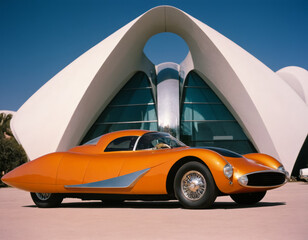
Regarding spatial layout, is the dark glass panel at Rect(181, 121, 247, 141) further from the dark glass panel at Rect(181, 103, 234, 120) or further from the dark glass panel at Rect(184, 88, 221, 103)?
the dark glass panel at Rect(184, 88, 221, 103)

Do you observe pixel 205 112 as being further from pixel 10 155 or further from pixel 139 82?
pixel 10 155

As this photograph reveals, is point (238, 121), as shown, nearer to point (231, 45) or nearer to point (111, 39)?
point (231, 45)

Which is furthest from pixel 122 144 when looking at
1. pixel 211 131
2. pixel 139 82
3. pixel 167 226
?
pixel 139 82

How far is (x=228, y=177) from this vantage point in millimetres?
5828

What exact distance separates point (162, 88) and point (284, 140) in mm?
8983

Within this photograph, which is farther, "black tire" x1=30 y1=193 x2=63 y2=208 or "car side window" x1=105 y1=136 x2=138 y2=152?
"black tire" x1=30 y1=193 x2=63 y2=208

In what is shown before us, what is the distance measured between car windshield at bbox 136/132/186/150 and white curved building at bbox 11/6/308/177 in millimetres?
16768

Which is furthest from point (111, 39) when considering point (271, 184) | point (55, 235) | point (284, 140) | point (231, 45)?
point (55, 235)

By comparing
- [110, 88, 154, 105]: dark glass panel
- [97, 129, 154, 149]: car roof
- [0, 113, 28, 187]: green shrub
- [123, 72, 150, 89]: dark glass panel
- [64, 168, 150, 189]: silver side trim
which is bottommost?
[0, 113, 28, 187]: green shrub

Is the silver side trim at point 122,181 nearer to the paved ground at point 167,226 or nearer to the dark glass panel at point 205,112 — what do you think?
the paved ground at point 167,226

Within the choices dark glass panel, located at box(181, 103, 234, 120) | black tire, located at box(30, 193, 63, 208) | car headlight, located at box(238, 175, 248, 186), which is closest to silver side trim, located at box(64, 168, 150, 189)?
black tire, located at box(30, 193, 63, 208)

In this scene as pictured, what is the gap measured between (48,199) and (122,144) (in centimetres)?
177

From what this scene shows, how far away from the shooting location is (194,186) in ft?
19.8

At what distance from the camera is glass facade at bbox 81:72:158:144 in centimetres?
2633
